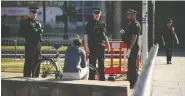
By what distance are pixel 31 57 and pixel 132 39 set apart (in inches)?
89.2

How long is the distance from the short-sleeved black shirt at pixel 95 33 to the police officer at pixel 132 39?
548 mm

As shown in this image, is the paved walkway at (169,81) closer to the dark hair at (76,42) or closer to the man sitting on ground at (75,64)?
the man sitting on ground at (75,64)

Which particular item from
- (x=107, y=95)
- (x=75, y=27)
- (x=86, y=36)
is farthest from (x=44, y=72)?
(x=75, y=27)

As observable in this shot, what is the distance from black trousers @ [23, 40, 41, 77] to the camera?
30.8 feet

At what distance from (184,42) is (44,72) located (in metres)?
16.8

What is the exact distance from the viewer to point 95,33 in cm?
935

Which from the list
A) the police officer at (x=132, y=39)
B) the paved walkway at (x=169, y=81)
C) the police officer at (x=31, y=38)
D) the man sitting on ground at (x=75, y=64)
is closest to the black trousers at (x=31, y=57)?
the police officer at (x=31, y=38)

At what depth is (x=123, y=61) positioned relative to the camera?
39.2 feet

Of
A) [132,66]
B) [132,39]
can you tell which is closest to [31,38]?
[132,39]

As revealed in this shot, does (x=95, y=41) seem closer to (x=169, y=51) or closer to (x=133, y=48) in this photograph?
(x=133, y=48)

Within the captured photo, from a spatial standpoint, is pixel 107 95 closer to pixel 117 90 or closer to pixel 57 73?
pixel 117 90

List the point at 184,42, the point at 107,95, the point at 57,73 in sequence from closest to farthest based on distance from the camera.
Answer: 1. the point at 107,95
2. the point at 57,73
3. the point at 184,42

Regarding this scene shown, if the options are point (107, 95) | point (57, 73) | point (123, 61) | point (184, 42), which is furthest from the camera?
point (184, 42)

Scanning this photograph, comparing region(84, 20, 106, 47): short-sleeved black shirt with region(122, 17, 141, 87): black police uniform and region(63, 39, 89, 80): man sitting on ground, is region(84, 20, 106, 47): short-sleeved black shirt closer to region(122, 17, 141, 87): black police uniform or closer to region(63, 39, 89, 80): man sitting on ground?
region(122, 17, 141, 87): black police uniform
